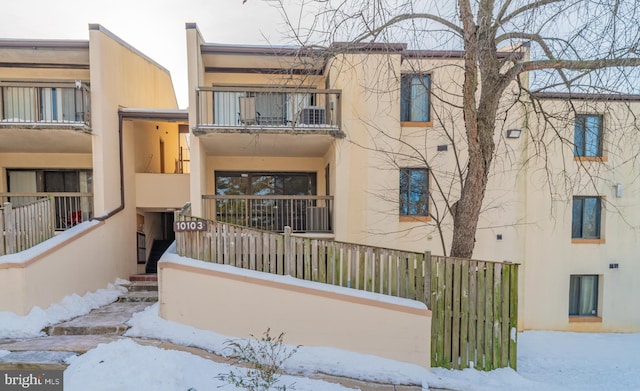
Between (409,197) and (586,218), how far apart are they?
5523 millimetres

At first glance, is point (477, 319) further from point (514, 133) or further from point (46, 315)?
point (46, 315)

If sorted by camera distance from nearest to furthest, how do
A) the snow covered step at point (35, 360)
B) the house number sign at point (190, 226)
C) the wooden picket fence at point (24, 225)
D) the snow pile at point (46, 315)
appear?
the snow covered step at point (35, 360)
the snow pile at point (46, 315)
the house number sign at point (190, 226)
the wooden picket fence at point (24, 225)

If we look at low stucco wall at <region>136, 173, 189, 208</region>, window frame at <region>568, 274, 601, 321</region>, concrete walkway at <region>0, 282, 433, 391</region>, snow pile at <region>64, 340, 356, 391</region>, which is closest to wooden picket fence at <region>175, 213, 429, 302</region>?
concrete walkway at <region>0, 282, 433, 391</region>

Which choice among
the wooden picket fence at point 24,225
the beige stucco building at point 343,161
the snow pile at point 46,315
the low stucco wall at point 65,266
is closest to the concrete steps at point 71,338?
the snow pile at point 46,315

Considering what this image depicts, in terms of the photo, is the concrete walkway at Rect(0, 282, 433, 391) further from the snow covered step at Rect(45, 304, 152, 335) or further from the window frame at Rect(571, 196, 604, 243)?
the window frame at Rect(571, 196, 604, 243)

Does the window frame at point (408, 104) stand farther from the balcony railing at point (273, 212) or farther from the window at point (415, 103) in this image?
the balcony railing at point (273, 212)

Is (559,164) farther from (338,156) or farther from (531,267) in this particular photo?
(338,156)

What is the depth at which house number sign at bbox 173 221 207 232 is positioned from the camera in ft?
17.1

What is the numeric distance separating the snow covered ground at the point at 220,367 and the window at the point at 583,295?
214cm

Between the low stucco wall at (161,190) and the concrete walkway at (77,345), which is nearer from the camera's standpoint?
the concrete walkway at (77,345)

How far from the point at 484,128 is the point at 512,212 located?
14.0 feet

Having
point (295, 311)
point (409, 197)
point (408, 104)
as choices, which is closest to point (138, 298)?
point (295, 311)

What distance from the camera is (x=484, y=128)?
5.19 m

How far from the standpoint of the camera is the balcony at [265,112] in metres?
7.16
